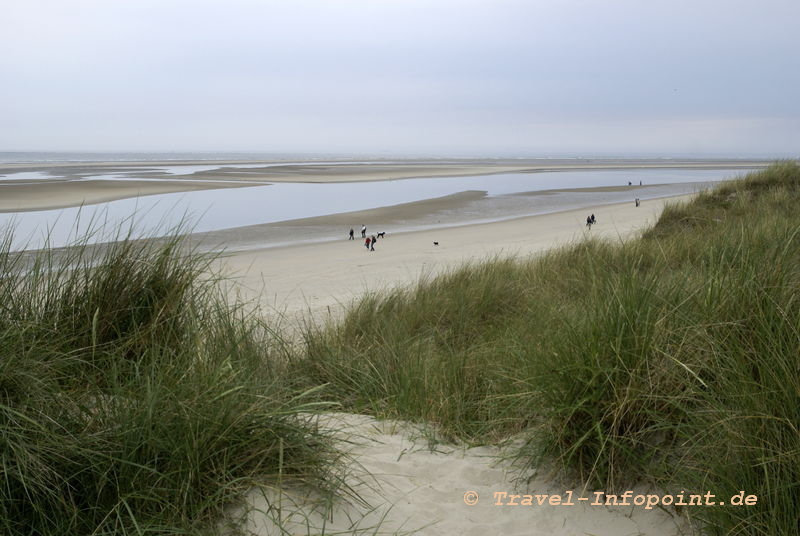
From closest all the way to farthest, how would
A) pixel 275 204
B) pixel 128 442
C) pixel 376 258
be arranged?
pixel 128 442 → pixel 376 258 → pixel 275 204

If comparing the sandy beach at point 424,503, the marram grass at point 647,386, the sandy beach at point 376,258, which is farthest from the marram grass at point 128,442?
the sandy beach at point 376,258

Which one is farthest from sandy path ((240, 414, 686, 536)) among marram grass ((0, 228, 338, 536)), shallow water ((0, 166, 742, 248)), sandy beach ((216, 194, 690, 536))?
shallow water ((0, 166, 742, 248))

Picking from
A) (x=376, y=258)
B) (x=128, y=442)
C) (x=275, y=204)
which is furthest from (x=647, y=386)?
(x=275, y=204)

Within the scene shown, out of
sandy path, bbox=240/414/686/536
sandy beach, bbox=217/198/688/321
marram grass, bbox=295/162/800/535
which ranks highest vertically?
marram grass, bbox=295/162/800/535

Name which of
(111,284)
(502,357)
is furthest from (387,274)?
(111,284)

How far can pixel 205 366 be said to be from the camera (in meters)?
2.67

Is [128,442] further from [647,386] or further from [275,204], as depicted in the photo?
[275,204]

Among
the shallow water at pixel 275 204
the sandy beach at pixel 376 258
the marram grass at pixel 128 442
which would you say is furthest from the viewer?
the shallow water at pixel 275 204

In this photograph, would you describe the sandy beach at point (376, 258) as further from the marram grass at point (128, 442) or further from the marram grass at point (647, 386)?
the marram grass at point (128, 442)

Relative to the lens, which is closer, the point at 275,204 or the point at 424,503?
the point at 424,503

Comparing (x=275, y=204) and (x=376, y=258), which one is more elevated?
(x=275, y=204)

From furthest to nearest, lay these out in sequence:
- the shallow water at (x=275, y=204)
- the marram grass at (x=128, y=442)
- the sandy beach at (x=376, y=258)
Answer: the shallow water at (x=275, y=204)
the sandy beach at (x=376, y=258)
the marram grass at (x=128, y=442)

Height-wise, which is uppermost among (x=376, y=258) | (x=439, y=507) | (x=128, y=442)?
(x=128, y=442)

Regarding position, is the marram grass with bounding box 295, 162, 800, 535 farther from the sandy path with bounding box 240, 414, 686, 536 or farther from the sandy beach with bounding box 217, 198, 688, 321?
the sandy beach with bounding box 217, 198, 688, 321
